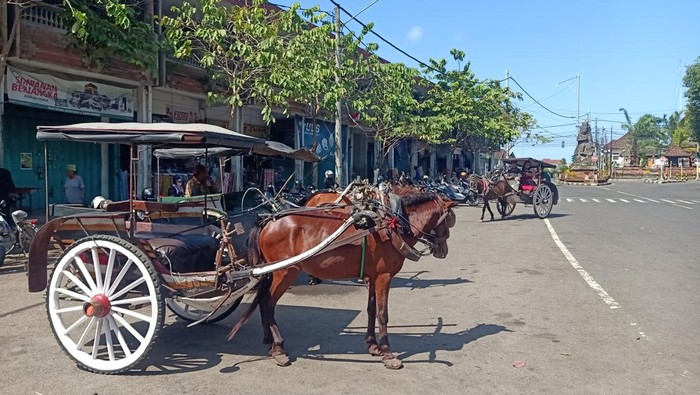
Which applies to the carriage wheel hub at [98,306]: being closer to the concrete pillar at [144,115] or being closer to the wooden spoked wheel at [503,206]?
the concrete pillar at [144,115]

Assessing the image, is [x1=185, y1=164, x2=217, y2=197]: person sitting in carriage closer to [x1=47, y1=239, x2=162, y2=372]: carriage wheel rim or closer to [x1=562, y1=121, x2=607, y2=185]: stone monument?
[x1=47, y1=239, x2=162, y2=372]: carriage wheel rim

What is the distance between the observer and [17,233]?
9805mm

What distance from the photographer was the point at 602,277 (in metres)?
9.28

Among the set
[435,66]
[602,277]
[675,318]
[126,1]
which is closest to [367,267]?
[675,318]

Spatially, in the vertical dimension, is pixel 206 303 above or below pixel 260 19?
below

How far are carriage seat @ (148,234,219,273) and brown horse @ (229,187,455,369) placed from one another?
543 mm

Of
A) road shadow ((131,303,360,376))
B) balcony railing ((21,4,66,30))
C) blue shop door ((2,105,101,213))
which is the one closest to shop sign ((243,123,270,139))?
blue shop door ((2,105,101,213))

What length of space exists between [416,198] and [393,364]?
158 cm

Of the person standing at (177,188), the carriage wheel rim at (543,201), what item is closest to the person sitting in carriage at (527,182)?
the carriage wheel rim at (543,201)

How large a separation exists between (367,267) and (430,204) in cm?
92

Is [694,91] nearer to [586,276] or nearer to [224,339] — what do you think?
[586,276]

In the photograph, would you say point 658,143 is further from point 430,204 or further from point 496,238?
point 430,204

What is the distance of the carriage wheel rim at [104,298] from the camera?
4645 millimetres

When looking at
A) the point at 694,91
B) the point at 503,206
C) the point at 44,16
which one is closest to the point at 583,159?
the point at 694,91
